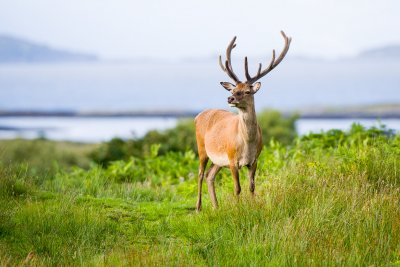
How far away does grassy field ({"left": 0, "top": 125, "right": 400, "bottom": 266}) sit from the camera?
22.7ft

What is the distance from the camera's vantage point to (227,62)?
8.41 m

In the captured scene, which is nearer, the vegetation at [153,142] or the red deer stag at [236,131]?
the red deer stag at [236,131]

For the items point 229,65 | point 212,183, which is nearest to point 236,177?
point 212,183

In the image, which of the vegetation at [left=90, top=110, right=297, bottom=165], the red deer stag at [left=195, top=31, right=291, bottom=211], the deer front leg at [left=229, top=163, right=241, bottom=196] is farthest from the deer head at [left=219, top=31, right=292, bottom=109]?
the vegetation at [left=90, top=110, right=297, bottom=165]

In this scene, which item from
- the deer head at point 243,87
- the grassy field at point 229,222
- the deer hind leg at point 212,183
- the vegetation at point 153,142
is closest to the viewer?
the grassy field at point 229,222

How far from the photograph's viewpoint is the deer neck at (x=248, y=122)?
8188 millimetres

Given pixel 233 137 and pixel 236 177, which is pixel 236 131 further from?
pixel 236 177

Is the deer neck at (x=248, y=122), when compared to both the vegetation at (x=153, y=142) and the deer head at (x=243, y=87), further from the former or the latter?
the vegetation at (x=153, y=142)

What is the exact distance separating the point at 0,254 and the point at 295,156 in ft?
18.1

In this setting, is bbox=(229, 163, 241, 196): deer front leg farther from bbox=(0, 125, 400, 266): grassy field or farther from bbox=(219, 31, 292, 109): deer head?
bbox=(219, 31, 292, 109): deer head

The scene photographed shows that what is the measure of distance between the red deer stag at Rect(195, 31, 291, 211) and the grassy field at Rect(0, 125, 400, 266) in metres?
0.35

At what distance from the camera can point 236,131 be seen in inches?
334

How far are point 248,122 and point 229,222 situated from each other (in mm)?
1121

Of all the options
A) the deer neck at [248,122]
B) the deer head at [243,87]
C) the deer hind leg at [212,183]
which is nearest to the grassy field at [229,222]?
the deer hind leg at [212,183]
